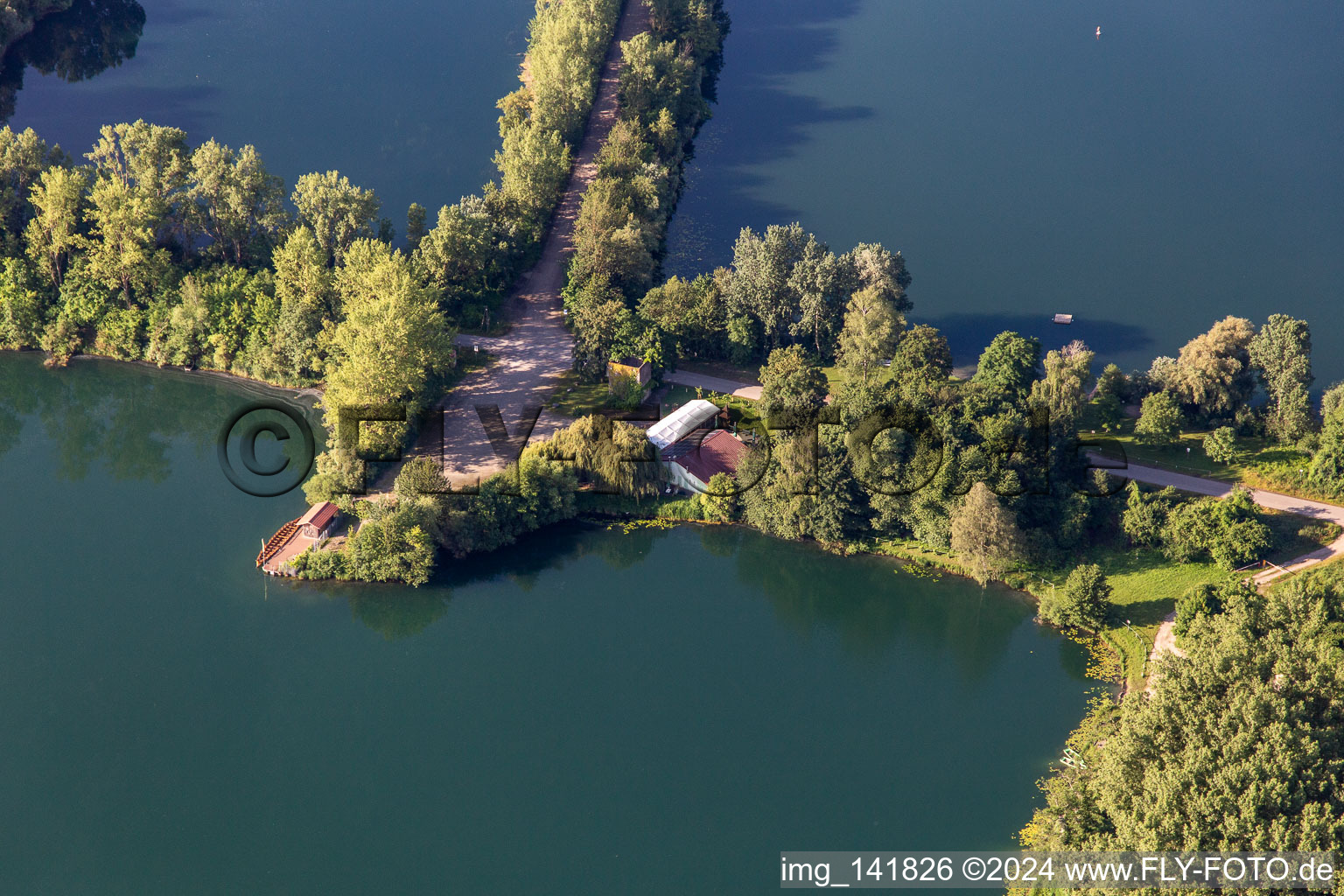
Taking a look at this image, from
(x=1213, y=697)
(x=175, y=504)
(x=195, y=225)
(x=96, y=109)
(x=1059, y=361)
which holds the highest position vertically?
(x=96, y=109)

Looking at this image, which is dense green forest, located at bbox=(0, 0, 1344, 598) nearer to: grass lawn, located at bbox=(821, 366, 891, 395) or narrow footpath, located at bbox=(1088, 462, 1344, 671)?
grass lawn, located at bbox=(821, 366, 891, 395)

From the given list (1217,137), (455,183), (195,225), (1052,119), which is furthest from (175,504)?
(1217,137)

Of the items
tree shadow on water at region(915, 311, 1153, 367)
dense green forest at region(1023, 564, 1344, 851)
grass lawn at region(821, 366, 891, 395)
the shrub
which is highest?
tree shadow on water at region(915, 311, 1153, 367)

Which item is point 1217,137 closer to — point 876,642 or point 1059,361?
point 1059,361

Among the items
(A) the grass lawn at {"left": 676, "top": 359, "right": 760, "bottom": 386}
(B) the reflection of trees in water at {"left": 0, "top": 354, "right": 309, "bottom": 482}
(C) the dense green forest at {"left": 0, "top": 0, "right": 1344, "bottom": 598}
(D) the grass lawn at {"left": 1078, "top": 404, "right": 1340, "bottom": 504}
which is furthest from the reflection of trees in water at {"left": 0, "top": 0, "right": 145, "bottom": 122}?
(D) the grass lawn at {"left": 1078, "top": 404, "right": 1340, "bottom": 504}

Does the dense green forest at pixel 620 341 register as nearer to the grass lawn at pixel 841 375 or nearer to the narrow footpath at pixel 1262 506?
the grass lawn at pixel 841 375

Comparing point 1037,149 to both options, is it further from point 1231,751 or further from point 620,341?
point 1231,751
